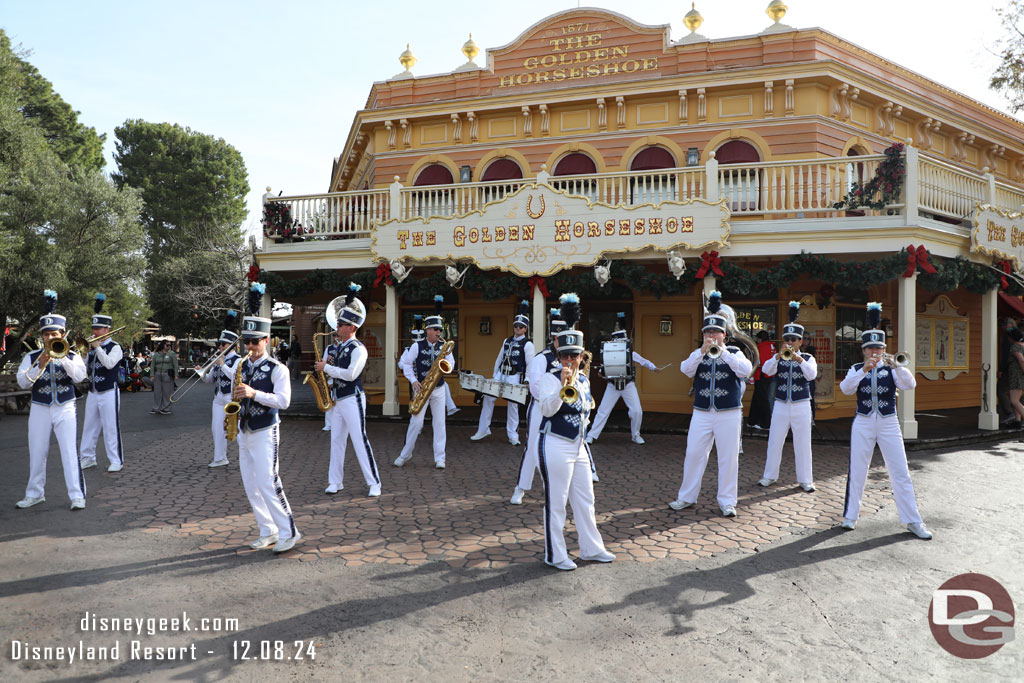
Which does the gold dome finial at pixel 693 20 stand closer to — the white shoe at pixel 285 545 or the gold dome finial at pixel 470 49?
the gold dome finial at pixel 470 49

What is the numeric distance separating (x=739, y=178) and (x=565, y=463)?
8.90 m

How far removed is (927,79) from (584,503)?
56.1ft

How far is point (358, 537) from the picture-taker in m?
5.74

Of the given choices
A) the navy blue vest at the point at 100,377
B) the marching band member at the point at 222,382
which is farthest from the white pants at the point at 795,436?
the navy blue vest at the point at 100,377

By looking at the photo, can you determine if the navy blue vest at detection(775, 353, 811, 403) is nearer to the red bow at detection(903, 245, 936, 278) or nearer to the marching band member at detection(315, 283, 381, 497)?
the red bow at detection(903, 245, 936, 278)

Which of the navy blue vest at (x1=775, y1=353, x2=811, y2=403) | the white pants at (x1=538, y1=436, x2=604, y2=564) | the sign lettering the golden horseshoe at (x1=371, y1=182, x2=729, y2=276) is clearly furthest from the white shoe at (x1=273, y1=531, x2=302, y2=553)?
the sign lettering the golden horseshoe at (x1=371, y1=182, x2=729, y2=276)

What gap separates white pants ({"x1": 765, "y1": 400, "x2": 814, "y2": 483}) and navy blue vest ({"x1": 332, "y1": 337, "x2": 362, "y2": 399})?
16.5ft

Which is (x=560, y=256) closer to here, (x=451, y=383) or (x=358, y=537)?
(x=451, y=383)

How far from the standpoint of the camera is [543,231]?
42.3 feet

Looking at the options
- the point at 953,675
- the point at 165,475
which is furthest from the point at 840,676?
the point at 165,475

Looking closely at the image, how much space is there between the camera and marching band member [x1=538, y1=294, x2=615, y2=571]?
5000 mm

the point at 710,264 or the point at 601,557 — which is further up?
the point at 710,264

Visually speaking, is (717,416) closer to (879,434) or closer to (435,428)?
(879,434)

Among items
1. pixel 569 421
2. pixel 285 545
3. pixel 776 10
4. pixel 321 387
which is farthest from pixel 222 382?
pixel 776 10
